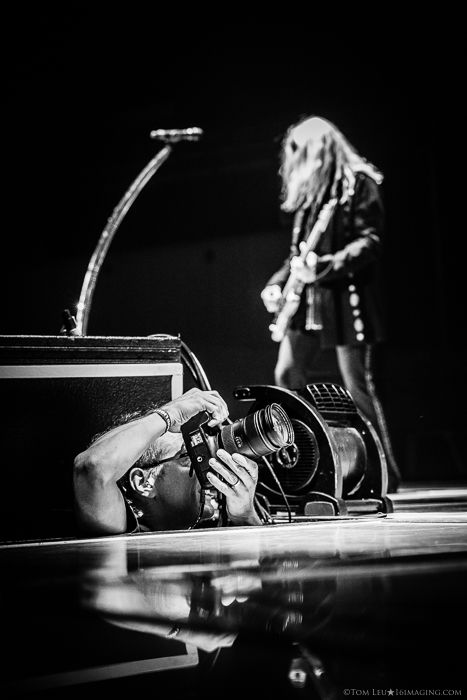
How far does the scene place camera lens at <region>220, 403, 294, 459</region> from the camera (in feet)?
7.09

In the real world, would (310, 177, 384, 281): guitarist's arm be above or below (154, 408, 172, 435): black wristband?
above

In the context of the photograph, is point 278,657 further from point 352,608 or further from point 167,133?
point 167,133

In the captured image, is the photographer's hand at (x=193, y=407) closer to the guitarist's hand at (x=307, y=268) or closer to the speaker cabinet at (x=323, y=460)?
the speaker cabinet at (x=323, y=460)

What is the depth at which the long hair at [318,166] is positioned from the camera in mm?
4418

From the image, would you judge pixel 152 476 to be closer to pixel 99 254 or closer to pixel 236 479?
pixel 236 479

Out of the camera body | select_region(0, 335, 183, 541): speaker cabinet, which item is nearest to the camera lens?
the camera body

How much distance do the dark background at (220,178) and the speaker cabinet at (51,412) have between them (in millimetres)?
2621

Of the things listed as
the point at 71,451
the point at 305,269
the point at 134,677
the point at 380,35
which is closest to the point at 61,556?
the point at 71,451

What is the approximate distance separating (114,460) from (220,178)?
13.3 ft

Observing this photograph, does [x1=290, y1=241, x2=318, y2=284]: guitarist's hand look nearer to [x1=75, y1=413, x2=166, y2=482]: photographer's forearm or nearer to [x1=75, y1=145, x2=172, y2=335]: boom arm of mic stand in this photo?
[x1=75, y1=145, x2=172, y2=335]: boom arm of mic stand

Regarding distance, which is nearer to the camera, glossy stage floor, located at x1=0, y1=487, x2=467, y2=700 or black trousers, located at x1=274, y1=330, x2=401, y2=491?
glossy stage floor, located at x1=0, y1=487, x2=467, y2=700

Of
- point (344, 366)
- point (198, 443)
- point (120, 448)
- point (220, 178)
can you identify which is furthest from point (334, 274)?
point (120, 448)

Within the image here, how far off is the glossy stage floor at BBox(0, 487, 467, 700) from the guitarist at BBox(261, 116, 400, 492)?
2.49 m

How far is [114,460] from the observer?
1.97 m
